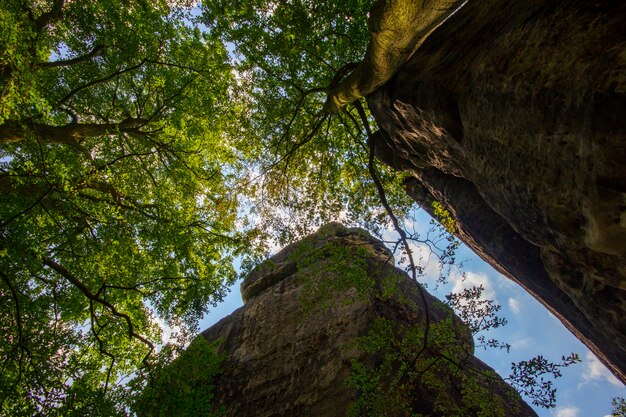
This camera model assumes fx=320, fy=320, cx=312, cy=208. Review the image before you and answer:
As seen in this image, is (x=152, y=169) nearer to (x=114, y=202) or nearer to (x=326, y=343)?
(x=114, y=202)

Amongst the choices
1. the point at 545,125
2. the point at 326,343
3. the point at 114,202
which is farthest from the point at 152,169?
the point at 545,125

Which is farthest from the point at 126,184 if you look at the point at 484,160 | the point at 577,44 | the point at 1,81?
the point at 577,44

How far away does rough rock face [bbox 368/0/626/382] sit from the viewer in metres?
3.72

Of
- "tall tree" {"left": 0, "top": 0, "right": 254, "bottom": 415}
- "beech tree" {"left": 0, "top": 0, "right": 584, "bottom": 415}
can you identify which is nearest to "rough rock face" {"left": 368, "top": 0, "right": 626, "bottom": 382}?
"beech tree" {"left": 0, "top": 0, "right": 584, "bottom": 415}

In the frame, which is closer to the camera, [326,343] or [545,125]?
[545,125]

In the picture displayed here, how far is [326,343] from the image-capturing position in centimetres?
1409

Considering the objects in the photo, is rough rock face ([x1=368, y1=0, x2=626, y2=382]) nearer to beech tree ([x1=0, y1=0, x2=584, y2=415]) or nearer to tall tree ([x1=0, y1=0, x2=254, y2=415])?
beech tree ([x1=0, y1=0, x2=584, y2=415])

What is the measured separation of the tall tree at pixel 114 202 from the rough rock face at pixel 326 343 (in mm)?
4061

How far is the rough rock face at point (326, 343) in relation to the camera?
10.2 m

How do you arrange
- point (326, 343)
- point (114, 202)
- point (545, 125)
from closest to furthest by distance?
point (545, 125) → point (114, 202) → point (326, 343)

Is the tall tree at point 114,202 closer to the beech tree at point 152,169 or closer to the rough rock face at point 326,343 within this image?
the beech tree at point 152,169

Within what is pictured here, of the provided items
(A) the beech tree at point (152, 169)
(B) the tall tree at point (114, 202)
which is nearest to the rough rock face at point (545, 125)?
(A) the beech tree at point (152, 169)

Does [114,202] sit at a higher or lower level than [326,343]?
higher

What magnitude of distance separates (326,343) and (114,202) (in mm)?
10283
